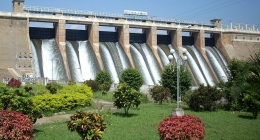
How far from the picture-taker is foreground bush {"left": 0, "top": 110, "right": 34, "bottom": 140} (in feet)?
32.9

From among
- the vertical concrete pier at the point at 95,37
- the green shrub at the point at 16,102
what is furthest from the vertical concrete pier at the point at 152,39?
the green shrub at the point at 16,102

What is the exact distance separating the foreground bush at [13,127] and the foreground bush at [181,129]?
4.29 meters

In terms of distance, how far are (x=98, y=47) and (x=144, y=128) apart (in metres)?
27.5

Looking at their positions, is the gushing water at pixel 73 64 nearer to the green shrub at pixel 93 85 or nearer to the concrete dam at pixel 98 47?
the concrete dam at pixel 98 47

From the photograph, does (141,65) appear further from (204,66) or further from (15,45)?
(15,45)

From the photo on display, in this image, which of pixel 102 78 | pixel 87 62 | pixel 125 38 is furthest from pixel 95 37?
pixel 102 78

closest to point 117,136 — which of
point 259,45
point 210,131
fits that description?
point 210,131

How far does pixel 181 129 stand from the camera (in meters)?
10.0

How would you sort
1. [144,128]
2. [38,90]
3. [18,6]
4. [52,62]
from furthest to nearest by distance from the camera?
1. [18,6]
2. [52,62]
3. [38,90]
4. [144,128]

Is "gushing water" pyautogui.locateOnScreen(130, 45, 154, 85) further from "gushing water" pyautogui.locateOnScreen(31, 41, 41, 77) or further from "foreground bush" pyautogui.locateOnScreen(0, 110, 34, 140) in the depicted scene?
"foreground bush" pyautogui.locateOnScreen(0, 110, 34, 140)

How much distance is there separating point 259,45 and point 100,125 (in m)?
54.4

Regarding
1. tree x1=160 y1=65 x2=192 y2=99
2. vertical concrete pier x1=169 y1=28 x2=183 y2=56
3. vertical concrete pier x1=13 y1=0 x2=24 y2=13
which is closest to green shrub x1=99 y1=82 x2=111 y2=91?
tree x1=160 y1=65 x2=192 y2=99

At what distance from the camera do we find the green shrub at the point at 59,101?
64.2ft

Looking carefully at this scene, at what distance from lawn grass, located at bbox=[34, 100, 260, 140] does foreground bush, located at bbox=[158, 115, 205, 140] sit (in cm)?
319
